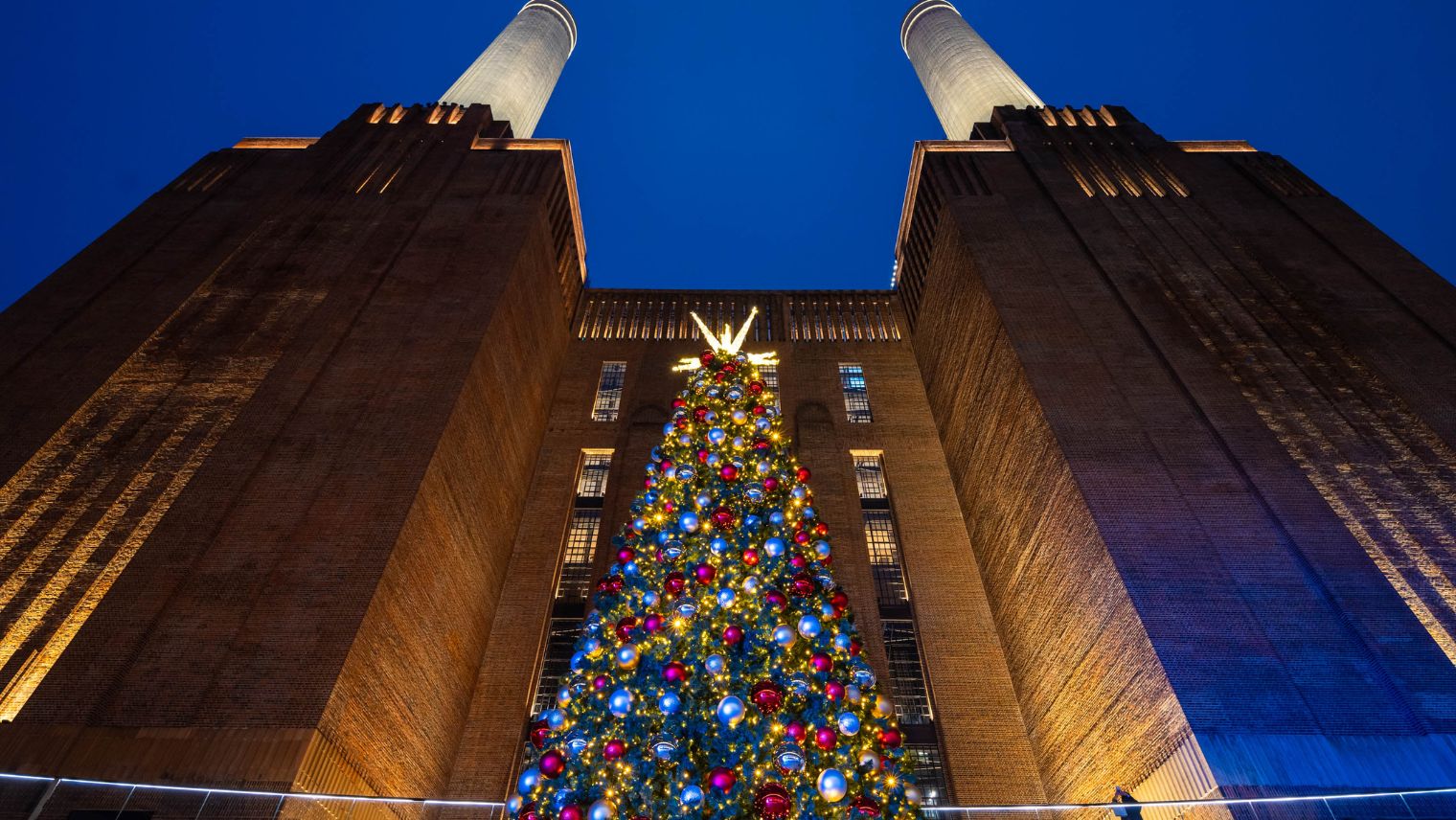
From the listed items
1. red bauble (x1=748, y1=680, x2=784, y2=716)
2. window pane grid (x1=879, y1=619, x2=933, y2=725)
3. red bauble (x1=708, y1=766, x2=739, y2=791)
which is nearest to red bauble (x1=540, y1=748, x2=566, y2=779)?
red bauble (x1=708, y1=766, x2=739, y2=791)

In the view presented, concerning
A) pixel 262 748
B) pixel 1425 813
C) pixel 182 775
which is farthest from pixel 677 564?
pixel 1425 813

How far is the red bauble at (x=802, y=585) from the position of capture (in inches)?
280

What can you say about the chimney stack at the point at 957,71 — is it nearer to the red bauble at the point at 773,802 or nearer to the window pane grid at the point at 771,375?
the window pane grid at the point at 771,375

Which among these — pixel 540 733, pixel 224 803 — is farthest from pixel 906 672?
pixel 224 803

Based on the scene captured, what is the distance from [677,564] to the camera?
24.7 ft

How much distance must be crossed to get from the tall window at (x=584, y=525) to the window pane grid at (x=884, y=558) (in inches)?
233

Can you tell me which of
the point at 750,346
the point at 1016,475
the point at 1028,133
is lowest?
the point at 1016,475

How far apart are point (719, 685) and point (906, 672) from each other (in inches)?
343

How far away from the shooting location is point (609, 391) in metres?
20.0

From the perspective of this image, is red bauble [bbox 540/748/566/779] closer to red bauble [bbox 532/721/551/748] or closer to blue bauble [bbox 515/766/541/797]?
blue bauble [bbox 515/766/541/797]

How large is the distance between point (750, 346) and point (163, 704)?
14982mm

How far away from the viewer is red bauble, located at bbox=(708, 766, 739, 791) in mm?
5777

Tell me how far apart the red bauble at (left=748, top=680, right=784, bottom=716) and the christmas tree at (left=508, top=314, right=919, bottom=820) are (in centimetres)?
1

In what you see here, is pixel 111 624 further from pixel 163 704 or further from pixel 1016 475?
pixel 1016 475
